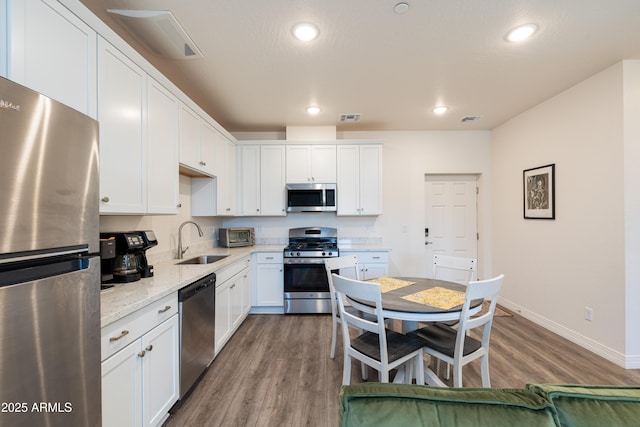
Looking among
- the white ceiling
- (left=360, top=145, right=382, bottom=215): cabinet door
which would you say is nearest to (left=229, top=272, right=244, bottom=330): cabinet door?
(left=360, top=145, right=382, bottom=215): cabinet door

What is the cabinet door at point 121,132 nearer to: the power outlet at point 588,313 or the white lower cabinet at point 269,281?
the white lower cabinet at point 269,281

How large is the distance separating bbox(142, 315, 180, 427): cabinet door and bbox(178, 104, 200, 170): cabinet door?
1.45 metres

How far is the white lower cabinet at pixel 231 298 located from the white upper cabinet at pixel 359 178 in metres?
1.62

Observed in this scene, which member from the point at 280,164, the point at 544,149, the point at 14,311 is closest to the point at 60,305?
the point at 14,311

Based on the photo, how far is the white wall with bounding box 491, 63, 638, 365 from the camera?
7.88 feet

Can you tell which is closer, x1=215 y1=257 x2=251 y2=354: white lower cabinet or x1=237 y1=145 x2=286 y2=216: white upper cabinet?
A: x1=215 y1=257 x2=251 y2=354: white lower cabinet

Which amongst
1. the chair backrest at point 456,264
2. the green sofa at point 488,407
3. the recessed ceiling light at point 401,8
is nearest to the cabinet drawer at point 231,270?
the green sofa at point 488,407

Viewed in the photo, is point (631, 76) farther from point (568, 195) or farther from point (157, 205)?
point (157, 205)

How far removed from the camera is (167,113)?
2.15 m

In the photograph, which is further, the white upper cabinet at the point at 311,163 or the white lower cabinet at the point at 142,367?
the white upper cabinet at the point at 311,163

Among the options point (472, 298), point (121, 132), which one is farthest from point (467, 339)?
point (121, 132)

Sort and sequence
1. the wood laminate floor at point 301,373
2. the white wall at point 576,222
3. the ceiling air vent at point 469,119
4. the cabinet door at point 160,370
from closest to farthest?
the cabinet door at point 160,370 < the wood laminate floor at point 301,373 < the white wall at point 576,222 < the ceiling air vent at point 469,119

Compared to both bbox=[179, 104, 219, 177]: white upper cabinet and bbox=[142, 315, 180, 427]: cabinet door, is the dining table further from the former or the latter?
bbox=[179, 104, 219, 177]: white upper cabinet

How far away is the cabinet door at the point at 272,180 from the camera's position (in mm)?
3865
